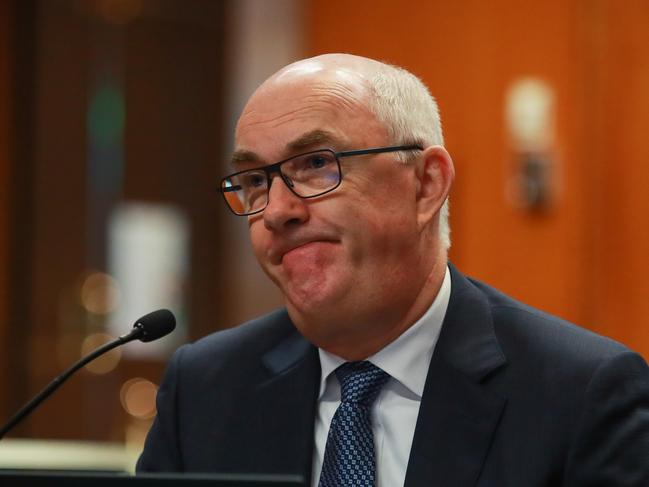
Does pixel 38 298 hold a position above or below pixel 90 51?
below

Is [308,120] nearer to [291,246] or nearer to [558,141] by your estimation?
[291,246]

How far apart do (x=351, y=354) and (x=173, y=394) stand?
423 millimetres

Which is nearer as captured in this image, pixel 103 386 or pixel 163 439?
pixel 163 439

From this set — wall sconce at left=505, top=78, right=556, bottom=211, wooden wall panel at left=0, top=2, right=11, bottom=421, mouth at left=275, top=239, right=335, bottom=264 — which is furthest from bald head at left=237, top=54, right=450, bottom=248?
wooden wall panel at left=0, top=2, right=11, bottom=421

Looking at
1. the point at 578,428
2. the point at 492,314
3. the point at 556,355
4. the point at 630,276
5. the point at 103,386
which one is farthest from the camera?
the point at 103,386

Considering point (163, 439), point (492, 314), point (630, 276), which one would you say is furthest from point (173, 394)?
point (630, 276)

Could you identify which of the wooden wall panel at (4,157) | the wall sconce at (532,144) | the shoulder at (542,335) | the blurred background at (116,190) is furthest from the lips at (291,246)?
the wooden wall panel at (4,157)

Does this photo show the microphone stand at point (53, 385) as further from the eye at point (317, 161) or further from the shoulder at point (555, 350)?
the shoulder at point (555, 350)

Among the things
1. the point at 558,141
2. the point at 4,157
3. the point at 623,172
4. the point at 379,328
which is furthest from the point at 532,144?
the point at 4,157

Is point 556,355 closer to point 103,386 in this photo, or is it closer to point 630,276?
point 630,276

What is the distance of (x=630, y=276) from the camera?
13.4 ft

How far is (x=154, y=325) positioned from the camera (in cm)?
192

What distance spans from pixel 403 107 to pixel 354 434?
0.62 m

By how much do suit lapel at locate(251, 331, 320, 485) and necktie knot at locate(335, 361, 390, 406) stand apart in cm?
9
